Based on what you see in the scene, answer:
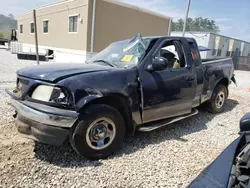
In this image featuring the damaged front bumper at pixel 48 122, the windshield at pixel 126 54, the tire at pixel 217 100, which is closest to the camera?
the damaged front bumper at pixel 48 122

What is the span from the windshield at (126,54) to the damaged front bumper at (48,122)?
1.35 m

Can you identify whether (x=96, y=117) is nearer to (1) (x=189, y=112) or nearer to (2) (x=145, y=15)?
(1) (x=189, y=112)

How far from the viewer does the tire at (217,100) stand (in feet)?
18.4

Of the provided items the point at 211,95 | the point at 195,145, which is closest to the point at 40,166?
the point at 195,145

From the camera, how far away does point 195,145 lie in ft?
12.6

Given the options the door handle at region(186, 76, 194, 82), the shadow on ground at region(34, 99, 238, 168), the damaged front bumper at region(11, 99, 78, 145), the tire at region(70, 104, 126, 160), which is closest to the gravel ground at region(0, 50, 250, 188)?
the shadow on ground at region(34, 99, 238, 168)

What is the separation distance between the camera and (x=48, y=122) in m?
2.67

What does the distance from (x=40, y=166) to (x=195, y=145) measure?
261 centimetres

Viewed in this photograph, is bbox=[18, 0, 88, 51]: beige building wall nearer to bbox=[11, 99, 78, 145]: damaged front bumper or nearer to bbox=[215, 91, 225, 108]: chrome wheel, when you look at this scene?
bbox=[215, 91, 225, 108]: chrome wheel

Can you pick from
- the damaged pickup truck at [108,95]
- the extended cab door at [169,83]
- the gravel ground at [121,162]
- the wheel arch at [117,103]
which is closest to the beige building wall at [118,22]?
the extended cab door at [169,83]

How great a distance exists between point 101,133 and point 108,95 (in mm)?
Result: 576

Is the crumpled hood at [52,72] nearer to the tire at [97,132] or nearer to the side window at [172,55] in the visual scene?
the tire at [97,132]

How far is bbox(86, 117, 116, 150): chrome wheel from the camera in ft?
9.89

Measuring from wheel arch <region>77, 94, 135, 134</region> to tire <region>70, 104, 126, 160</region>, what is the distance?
10 cm
